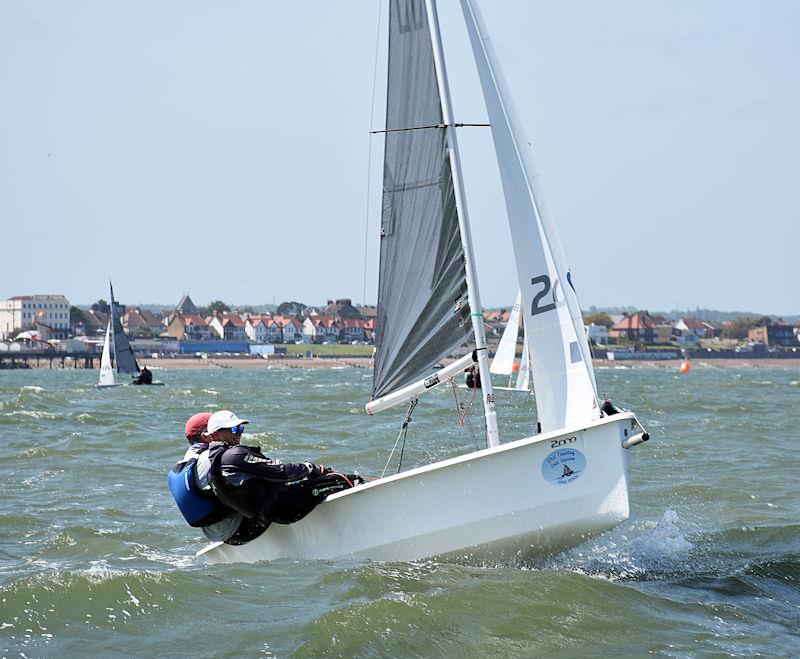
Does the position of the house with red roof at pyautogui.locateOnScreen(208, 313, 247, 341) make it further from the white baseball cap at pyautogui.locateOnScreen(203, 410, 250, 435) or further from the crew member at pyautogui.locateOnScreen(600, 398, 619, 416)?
the crew member at pyautogui.locateOnScreen(600, 398, 619, 416)

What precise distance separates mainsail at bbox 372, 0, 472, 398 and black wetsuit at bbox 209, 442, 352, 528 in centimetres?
109

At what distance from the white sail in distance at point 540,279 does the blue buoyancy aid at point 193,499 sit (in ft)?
7.10

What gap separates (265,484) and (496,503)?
143cm

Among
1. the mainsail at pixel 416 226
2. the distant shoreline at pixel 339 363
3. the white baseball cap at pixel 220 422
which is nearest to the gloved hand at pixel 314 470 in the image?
the white baseball cap at pixel 220 422


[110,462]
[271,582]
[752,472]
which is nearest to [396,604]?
[271,582]

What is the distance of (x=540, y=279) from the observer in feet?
25.2

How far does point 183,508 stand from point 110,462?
7.47 meters

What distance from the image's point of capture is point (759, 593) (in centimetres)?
736

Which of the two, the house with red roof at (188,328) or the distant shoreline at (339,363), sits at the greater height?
the house with red roof at (188,328)

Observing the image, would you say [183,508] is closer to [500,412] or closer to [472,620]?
[472,620]

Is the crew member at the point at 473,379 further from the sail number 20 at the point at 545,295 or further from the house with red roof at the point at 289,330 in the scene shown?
the house with red roof at the point at 289,330

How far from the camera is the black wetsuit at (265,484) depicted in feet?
23.7

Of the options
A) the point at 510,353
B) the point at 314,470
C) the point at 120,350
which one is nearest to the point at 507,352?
the point at 510,353

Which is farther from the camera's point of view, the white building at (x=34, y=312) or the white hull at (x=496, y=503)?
the white building at (x=34, y=312)
